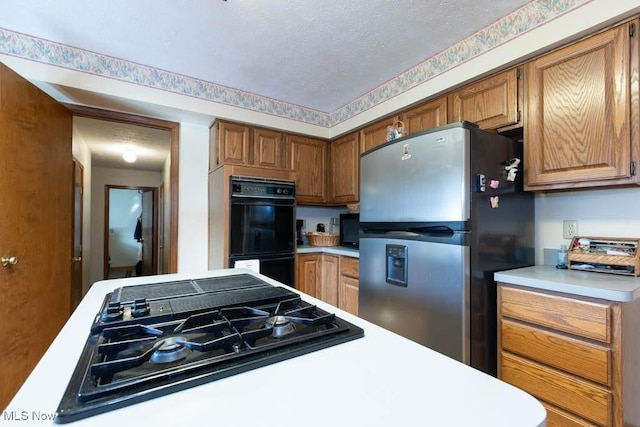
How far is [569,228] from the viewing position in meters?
1.64

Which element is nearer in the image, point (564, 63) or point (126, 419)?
point (126, 419)

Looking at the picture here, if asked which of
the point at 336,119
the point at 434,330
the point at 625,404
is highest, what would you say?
the point at 336,119

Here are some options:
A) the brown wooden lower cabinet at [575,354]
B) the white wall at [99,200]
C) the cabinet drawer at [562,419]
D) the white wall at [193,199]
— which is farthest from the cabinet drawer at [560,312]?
the white wall at [99,200]

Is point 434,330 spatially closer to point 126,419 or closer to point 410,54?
point 126,419

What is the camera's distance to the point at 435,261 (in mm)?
1468

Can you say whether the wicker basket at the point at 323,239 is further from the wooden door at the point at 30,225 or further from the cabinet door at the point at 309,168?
the wooden door at the point at 30,225

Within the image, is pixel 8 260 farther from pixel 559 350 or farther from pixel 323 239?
pixel 559 350

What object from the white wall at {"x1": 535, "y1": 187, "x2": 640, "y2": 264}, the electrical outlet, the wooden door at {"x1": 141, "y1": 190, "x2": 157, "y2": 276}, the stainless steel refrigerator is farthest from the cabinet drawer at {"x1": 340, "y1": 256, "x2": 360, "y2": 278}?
the wooden door at {"x1": 141, "y1": 190, "x2": 157, "y2": 276}

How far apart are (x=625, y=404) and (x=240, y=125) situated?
9.40 ft

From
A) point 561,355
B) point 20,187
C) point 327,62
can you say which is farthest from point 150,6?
point 561,355

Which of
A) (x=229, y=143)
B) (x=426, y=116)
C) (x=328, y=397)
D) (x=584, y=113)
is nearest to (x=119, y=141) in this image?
(x=229, y=143)

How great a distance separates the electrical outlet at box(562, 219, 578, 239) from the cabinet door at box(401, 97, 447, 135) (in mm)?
958

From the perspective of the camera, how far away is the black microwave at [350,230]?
2.83 m

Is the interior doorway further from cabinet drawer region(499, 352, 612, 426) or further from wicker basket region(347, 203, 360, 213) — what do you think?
cabinet drawer region(499, 352, 612, 426)
